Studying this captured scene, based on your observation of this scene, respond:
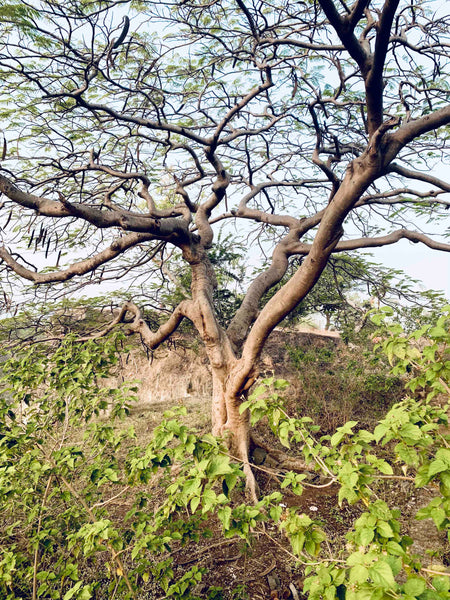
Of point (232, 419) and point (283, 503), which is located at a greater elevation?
point (232, 419)

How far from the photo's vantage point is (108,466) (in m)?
2.15

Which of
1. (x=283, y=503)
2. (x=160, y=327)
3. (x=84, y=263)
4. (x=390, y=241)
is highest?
(x=390, y=241)

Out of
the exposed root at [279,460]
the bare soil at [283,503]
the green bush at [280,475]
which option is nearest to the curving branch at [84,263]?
the bare soil at [283,503]

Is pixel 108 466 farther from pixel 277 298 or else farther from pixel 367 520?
pixel 277 298

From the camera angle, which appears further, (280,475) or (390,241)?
(390,241)

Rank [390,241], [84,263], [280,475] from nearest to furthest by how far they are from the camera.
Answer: [280,475]
[84,263]
[390,241]

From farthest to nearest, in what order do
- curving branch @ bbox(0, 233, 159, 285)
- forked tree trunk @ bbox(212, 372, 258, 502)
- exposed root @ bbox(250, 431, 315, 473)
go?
exposed root @ bbox(250, 431, 315, 473), forked tree trunk @ bbox(212, 372, 258, 502), curving branch @ bbox(0, 233, 159, 285)

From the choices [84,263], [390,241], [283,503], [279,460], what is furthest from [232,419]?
[390,241]

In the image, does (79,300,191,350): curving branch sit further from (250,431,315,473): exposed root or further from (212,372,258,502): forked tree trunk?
(250,431,315,473): exposed root

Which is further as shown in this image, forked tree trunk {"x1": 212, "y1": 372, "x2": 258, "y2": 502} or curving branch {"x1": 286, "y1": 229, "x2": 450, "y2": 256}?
forked tree trunk {"x1": 212, "y1": 372, "x2": 258, "y2": 502}

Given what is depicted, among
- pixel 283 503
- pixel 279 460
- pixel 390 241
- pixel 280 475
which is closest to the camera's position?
pixel 280 475

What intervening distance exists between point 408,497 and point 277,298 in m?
3.00

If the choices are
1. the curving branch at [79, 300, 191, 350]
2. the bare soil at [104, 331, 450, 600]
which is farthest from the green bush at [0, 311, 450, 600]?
the curving branch at [79, 300, 191, 350]

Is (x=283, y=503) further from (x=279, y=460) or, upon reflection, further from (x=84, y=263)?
(x=84, y=263)
